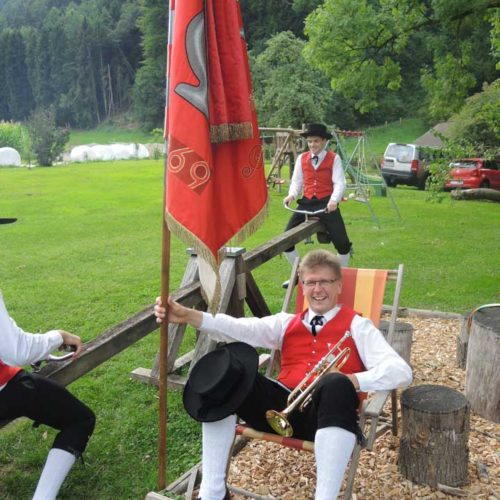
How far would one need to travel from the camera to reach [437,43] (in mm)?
13469

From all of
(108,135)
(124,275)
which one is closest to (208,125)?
(124,275)

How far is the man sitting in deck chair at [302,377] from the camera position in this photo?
9.14 ft

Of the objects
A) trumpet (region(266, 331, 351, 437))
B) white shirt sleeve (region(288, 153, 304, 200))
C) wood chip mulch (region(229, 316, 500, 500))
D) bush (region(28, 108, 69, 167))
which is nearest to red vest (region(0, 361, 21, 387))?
trumpet (region(266, 331, 351, 437))

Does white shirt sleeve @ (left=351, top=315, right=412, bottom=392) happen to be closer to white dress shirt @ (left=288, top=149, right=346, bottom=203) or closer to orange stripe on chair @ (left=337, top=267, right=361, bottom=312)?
orange stripe on chair @ (left=337, top=267, right=361, bottom=312)

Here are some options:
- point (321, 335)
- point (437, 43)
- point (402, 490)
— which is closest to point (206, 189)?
point (321, 335)

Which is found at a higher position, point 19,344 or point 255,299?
point 19,344

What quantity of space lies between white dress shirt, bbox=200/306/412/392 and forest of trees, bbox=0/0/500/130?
8940 mm

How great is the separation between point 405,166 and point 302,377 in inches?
748

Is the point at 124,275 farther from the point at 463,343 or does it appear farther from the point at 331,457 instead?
the point at 331,457

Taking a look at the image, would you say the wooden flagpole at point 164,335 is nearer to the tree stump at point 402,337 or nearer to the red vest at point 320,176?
the tree stump at point 402,337

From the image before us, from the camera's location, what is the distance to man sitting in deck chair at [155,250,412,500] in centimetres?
279

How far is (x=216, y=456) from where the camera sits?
2939mm

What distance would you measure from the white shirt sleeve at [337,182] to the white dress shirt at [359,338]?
359cm

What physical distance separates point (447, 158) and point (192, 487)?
6165 mm
